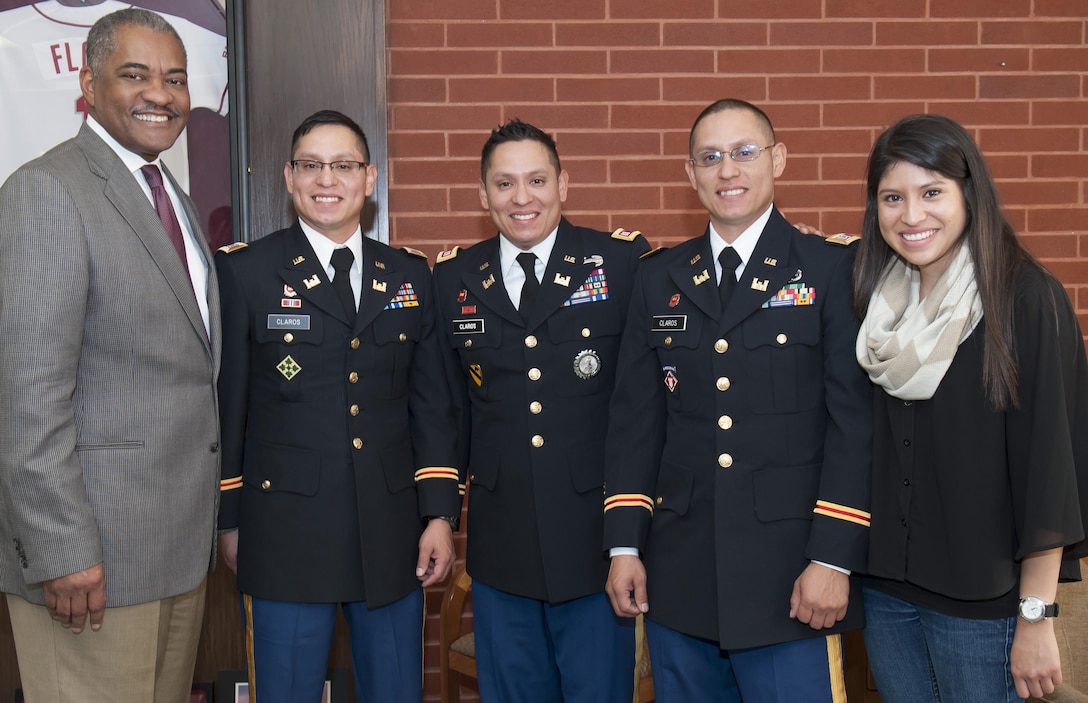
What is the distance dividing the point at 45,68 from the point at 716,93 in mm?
2225

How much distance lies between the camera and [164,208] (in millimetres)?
2238

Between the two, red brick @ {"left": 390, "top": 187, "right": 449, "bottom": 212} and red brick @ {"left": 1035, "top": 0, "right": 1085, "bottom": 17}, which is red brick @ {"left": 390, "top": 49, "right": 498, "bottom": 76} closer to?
red brick @ {"left": 390, "top": 187, "right": 449, "bottom": 212}

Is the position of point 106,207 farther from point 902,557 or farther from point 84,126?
point 902,557

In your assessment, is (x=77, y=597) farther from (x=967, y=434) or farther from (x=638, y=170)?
(x=638, y=170)

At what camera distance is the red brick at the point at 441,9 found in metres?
3.17

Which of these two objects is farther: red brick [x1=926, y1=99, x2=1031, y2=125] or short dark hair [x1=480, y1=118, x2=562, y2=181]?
red brick [x1=926, y1=99, x2=1031, y2=125]

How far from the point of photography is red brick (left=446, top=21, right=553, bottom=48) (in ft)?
10.5

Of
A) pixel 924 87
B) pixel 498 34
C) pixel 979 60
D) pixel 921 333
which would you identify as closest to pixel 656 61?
pixel 498 34

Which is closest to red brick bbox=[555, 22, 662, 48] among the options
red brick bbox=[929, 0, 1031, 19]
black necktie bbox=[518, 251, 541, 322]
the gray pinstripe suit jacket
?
red brick bbox=[929, 0, 1031, 19]

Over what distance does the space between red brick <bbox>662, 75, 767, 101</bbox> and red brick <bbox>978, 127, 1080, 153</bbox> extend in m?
0.81

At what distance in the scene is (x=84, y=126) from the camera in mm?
2166

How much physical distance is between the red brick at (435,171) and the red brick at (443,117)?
4.6 inches

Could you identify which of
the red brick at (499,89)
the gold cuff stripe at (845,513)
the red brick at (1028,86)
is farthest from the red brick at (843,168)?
the gold cuff stripe at (845,513)

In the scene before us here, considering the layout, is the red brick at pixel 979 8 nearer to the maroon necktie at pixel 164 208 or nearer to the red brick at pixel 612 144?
the red brick at pixel 612 144
